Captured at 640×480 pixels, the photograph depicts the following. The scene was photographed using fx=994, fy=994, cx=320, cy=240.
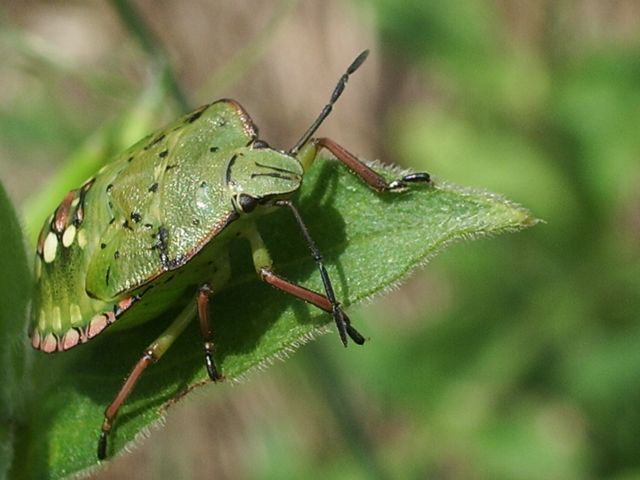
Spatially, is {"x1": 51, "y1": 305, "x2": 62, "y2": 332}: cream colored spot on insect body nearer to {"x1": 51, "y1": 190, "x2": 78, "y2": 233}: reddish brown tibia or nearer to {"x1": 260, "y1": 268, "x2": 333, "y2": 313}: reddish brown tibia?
{"x1": 51, "y1": 190, "x2": 78, "y2": 233}: reddish brown tibia

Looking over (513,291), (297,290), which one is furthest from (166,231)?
(513,291)

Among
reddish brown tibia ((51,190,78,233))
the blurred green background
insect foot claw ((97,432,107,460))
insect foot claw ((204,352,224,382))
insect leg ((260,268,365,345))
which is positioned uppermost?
reddish brown tibia ((51,190,78,233))

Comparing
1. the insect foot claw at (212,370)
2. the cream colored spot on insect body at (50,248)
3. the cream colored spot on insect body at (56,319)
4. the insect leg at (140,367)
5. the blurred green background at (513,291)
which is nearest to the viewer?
the insect foot claw at (212,370)

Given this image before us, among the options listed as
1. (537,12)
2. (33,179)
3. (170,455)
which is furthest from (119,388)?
(33,179)

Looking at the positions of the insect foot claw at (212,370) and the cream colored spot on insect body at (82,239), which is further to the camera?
the cream colored spot on insect body at (82,239)

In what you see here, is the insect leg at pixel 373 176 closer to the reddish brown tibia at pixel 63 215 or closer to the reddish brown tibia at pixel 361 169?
the reddish brown tibia at pixel 361 169

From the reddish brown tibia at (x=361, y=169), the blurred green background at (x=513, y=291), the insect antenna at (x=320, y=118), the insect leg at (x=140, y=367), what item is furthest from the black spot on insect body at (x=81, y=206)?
the blurred green background at (x=513, y=291)

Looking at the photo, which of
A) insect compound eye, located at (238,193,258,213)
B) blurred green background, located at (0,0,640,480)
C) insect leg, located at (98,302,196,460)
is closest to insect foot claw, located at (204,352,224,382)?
insect leg, located at (98,302,196,460)
